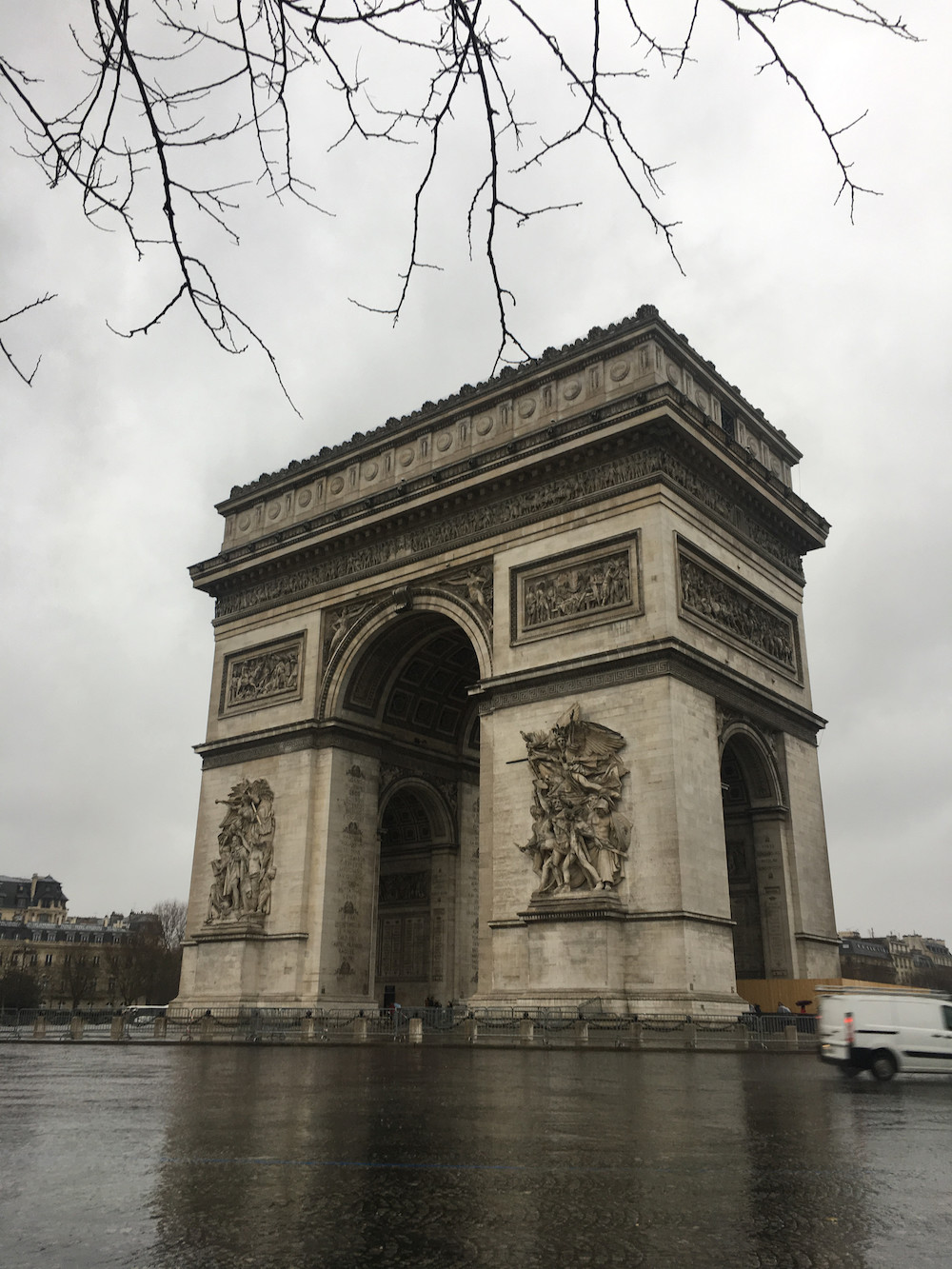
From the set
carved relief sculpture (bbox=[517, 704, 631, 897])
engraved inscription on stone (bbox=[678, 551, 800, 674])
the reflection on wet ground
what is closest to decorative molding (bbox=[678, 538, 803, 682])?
engraved inscription on stone (bbox=[678, 551, 800, 674])

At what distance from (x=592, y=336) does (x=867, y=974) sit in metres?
90.3

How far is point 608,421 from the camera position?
24.6 metres

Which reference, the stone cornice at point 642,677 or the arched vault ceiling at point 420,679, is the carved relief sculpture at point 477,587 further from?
the stone cornice at point 642,677

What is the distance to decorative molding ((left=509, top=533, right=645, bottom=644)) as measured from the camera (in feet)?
78.5

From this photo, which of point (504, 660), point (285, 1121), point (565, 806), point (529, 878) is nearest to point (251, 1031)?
point (529, 878)

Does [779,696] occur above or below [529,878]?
above

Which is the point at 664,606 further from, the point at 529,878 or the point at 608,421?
the point at 529,878

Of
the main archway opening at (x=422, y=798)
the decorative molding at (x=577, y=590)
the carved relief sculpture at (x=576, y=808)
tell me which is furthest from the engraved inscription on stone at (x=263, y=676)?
the carved relief sculpture at (x=576, y=808)

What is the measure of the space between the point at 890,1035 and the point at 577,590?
529 inches

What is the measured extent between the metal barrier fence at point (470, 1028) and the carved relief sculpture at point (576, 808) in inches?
108

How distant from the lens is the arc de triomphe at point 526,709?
2236 centimetres

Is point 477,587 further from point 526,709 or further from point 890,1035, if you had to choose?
point 890,1035

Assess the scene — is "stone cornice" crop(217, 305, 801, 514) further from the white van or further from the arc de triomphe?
the white van

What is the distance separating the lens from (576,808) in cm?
2281
